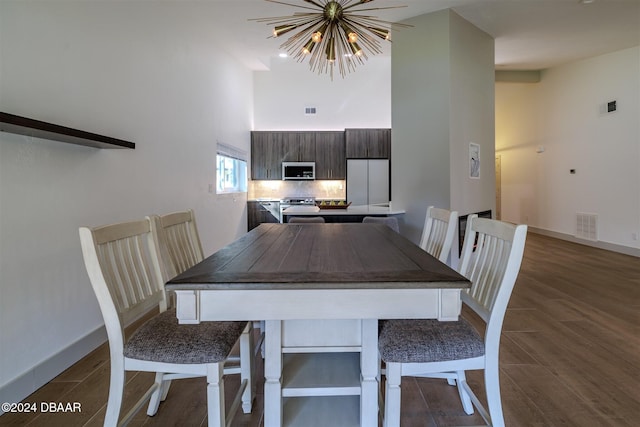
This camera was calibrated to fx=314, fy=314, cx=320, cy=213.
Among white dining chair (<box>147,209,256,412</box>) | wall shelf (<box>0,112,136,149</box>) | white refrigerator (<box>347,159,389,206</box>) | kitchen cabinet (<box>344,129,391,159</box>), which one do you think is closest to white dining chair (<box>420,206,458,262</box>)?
white dining chair (<box>147,209,256,412</box>)

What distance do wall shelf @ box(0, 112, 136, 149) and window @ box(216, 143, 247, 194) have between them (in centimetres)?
283

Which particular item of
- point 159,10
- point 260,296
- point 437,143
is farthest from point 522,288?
point 159,10

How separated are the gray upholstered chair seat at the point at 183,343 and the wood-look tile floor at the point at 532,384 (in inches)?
22.7

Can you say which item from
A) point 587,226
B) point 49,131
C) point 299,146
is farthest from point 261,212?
point 587,226

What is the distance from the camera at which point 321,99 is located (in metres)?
6.90

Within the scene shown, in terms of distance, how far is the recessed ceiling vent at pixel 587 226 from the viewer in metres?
5.38

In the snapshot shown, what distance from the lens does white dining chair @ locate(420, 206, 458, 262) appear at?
5.62 ft

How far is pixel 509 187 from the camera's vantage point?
7441 mm

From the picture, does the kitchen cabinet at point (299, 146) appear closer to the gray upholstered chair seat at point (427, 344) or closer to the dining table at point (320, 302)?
the dining table at point (320, 302)

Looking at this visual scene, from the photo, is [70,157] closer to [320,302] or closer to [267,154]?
[320,302]

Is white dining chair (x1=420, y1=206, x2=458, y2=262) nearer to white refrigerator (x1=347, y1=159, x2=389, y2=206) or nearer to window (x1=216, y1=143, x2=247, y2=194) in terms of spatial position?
window (x1=216, y1=143, x2=247, y2=194)

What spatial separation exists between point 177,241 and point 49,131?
0.84 m

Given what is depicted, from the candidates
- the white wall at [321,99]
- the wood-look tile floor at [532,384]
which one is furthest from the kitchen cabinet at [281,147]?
the wood-look tile floor at [532,384]

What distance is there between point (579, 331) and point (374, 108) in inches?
219
